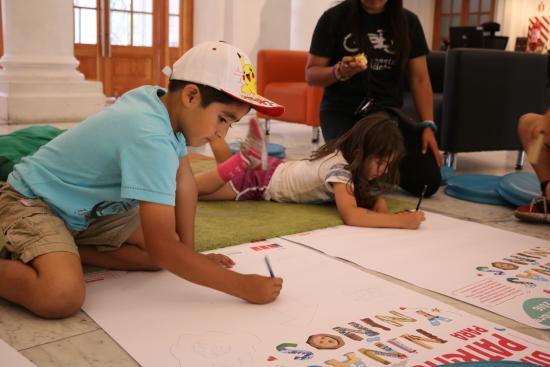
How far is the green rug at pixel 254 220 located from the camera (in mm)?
1785

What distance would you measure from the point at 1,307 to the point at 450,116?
2427mm

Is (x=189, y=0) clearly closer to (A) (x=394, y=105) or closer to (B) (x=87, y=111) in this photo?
(B) (x=87, y=111)

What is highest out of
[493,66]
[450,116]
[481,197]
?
[493,66]

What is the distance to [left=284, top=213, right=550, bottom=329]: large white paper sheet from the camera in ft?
4.59

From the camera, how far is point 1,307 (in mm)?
1248

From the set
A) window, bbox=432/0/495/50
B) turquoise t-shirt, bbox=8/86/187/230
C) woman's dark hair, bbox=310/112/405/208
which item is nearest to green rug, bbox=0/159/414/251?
woman's dark hair, bbox=310/112/405/208

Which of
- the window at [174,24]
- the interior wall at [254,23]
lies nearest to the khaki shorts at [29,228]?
the interior wall at [254,23]

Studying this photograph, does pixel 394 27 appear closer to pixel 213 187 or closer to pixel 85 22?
pixel 213 187

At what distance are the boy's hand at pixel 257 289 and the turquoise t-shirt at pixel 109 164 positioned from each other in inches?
8.8

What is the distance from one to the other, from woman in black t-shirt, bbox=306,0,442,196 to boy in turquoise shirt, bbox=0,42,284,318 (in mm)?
1300

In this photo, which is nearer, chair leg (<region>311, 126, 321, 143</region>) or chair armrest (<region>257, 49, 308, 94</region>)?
chair leg (<region>311, 126, 321, 143</region>)

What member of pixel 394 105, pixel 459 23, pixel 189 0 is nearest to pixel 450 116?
pixel 394 105

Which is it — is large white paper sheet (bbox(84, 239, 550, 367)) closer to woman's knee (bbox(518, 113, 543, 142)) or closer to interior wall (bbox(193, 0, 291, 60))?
woman's knee (bbox(518, 113, 543, 142))

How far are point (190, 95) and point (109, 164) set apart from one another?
219 mm
